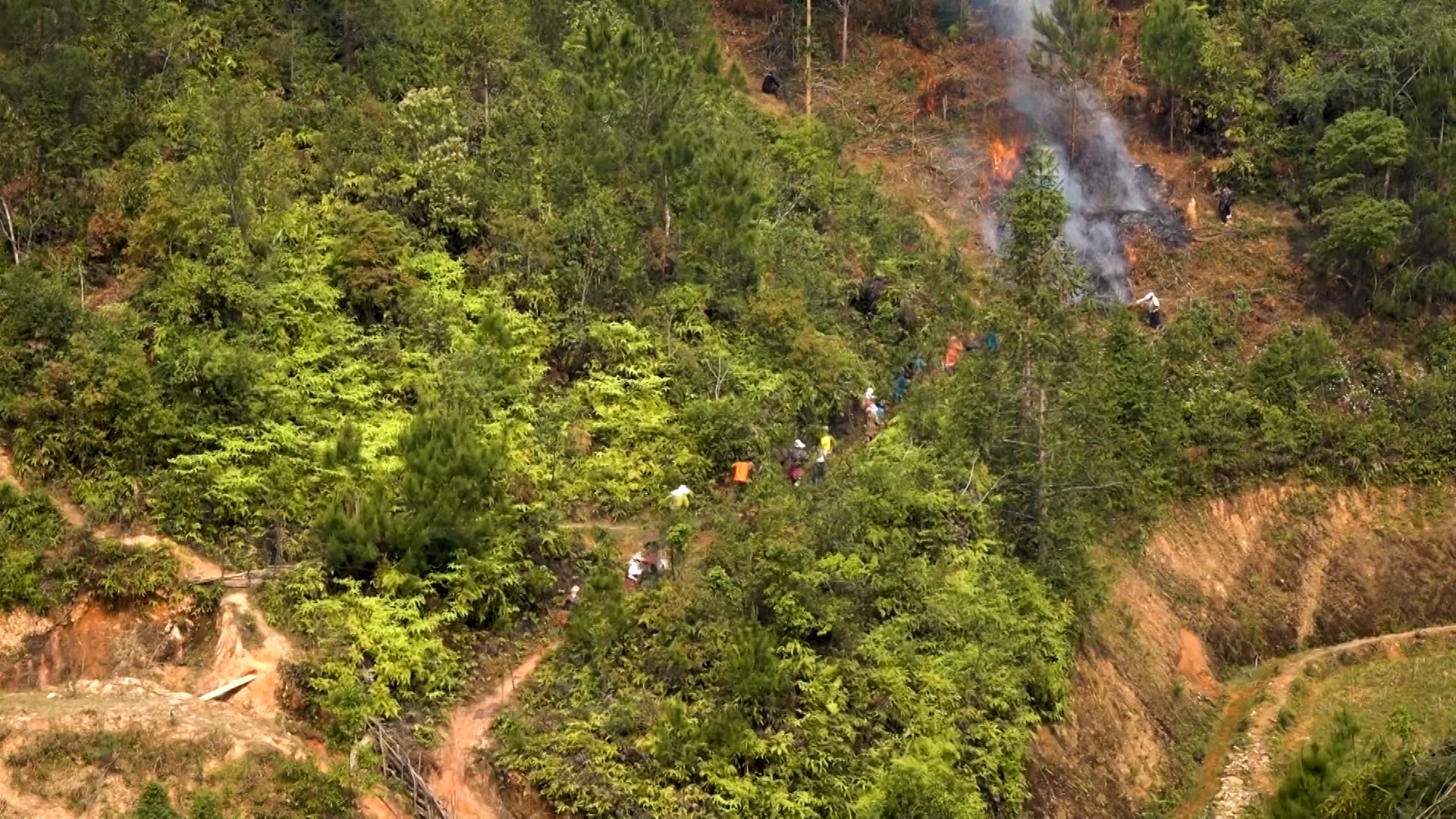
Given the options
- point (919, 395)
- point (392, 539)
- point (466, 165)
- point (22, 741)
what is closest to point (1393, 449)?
point (919, 395)

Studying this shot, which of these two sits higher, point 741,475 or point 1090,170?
point 1090,170

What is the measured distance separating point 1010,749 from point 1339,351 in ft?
58.8

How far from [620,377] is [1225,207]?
20.1m

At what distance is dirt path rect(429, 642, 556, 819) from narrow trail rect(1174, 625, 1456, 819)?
40.7ft

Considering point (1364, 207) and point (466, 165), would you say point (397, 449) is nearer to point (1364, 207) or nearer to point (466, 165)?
point (466, 165)

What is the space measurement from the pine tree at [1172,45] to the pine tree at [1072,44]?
1029mm

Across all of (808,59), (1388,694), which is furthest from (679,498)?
(808,59)

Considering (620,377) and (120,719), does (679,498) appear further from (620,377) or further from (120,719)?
(120,719)

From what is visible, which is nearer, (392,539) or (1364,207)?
(392,539)

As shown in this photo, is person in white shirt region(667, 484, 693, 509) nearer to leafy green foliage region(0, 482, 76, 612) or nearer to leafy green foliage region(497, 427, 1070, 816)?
leafy green foliage region(497, 427, 1070, 816)

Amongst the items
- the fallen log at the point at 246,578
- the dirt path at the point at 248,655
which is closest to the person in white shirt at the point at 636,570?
the fallen log at the point at 246,578

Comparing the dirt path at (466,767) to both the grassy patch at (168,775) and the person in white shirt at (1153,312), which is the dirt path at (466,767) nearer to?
the grassy patch at (168,775)

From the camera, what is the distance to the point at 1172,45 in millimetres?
37125

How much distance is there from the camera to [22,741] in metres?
15.7
